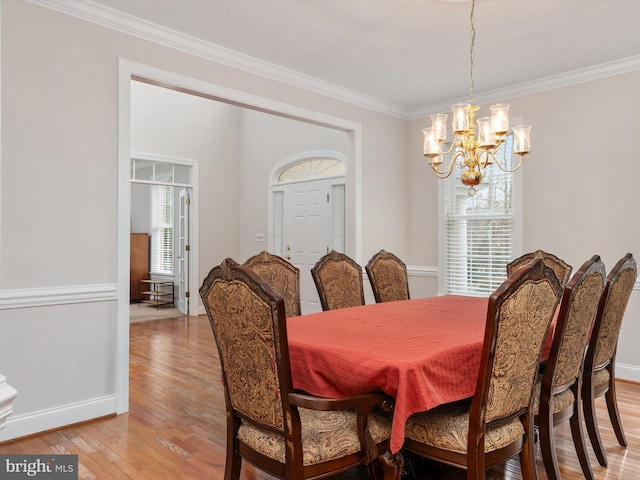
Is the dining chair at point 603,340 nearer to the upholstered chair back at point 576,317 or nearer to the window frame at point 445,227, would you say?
the upholstered chair back at point 576,317

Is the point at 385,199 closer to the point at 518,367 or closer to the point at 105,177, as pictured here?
the point at 105,177

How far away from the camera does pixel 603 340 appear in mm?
2596

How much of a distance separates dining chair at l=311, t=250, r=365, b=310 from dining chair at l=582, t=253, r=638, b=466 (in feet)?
5.34

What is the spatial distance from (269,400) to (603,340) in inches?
76.4

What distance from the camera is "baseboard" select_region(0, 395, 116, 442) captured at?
9.27ft

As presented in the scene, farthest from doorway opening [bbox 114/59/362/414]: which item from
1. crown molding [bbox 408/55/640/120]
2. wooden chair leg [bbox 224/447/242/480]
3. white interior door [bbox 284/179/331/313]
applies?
white interior door [bbox 284/179/331/313]

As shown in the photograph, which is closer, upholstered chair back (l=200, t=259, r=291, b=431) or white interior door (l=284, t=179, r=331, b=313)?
upholstered chair back (l=200, t=259, r=291, b=431)

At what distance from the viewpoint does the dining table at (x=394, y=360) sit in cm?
177

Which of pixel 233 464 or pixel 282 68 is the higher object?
pixel 282 68

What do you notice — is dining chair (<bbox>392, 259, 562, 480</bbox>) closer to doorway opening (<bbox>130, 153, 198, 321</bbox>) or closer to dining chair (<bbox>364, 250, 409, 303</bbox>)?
dining chair (<bbox>364, 250, 409, 303</bbox>)

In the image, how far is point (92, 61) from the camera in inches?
125

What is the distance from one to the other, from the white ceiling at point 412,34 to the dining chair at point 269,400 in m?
2.25

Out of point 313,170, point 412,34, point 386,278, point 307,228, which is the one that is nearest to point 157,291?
point 307,228

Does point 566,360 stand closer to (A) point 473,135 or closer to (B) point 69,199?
(A) point 473,135
